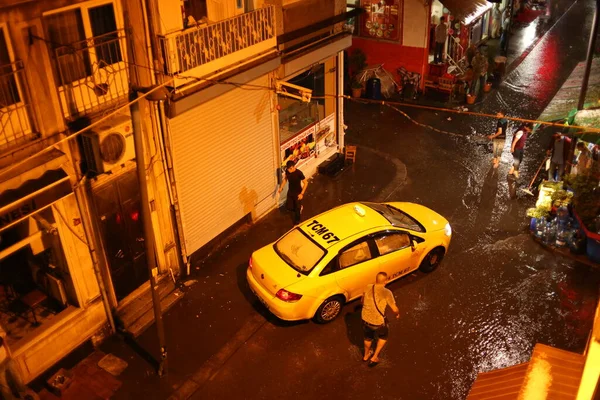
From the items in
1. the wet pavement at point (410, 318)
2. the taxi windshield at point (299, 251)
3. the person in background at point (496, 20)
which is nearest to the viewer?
the wet pavement at point (410, 318)

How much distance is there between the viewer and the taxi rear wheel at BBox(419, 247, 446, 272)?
1180 centimetres

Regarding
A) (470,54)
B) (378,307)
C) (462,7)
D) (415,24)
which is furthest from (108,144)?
(470,54)

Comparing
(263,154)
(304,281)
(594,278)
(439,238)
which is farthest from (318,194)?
(594,278)

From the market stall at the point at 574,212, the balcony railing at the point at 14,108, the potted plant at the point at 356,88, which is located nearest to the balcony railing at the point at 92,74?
the balcony railing at the point at 14,108

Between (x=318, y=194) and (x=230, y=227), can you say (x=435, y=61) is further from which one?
(x=230, y=227)

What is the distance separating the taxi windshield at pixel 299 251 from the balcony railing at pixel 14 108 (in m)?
4.67

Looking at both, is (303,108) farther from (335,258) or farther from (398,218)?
(335,258)

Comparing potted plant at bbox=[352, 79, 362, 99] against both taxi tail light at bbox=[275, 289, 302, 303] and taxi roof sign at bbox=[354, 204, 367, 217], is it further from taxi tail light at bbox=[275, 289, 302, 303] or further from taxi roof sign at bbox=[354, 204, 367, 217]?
taxi tail light at bbox=[275, 289, 302, 303]

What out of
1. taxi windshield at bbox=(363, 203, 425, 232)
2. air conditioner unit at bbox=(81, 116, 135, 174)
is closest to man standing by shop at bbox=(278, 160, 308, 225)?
taxi windshield at bbox=(363, 203, 425, 232)

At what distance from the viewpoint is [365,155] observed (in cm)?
1697

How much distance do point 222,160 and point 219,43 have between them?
245 centimetres

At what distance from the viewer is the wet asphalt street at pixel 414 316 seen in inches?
378

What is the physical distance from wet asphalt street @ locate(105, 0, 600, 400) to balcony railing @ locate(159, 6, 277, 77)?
4115 millimetres

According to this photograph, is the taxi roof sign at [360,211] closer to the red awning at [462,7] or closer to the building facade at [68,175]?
the building facade at [68,175]
